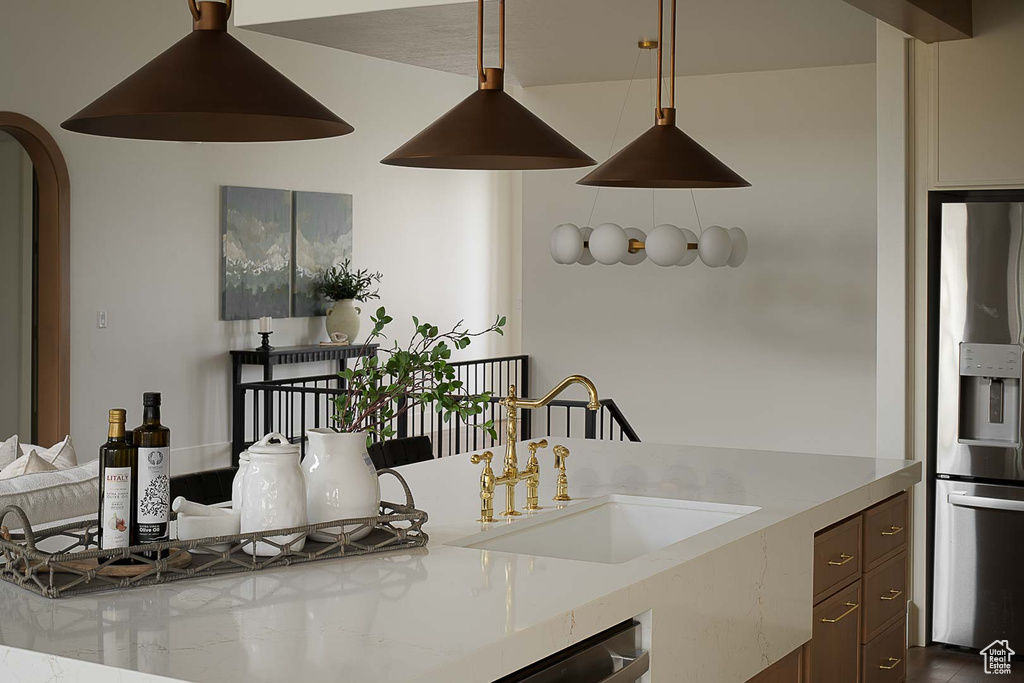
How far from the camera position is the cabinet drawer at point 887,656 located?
11.1 feet

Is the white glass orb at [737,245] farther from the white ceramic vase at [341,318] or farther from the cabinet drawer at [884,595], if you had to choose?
the white ceramic vase at [341,318]

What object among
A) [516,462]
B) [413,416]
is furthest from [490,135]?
[413,416]

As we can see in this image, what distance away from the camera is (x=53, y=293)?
738 centimetres

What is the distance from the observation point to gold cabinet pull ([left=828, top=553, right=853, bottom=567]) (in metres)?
3.04

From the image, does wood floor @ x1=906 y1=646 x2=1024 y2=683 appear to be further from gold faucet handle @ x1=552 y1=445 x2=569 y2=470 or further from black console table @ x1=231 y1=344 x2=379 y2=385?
black console table @ x1=231 y1=344 x2=379 y2=385

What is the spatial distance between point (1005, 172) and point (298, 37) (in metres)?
3.13

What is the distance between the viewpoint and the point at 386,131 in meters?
10.3

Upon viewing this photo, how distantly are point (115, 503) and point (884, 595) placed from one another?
2431 mm

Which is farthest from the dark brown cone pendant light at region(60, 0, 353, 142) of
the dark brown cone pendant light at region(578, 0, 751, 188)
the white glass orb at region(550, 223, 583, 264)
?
the white glass orb at region(550, 223, 583, 264)

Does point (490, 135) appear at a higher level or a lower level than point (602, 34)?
lower

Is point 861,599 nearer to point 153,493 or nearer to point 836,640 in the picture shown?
point 836,640

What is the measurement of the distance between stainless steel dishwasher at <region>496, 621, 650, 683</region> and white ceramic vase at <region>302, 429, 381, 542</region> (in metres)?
0.51

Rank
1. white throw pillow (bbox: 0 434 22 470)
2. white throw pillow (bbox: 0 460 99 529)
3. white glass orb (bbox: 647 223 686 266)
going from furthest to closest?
white glass orb (bbox: 647 223 686 266) → white throw pillow (bbox: 0 434 22 470) → white throw pillow (bbox: 0 460 99 529)

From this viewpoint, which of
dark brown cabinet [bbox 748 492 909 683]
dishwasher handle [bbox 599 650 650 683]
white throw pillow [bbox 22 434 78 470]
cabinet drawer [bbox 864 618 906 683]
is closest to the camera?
dishwasher handle [bbox 599 650 650 683]
